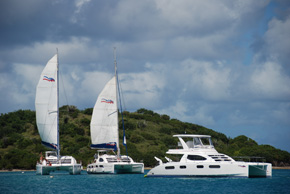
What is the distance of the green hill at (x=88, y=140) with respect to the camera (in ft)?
261

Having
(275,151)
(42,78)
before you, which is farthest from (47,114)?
(275,151)

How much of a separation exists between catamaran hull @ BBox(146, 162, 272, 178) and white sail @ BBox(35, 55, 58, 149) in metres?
17.2

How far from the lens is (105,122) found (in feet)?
Answer: 207

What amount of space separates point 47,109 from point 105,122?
7.70 meters

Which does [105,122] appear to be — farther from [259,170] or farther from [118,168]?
[259,170]

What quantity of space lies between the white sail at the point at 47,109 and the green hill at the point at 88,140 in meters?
16.9

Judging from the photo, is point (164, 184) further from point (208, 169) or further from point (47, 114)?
point (47, 114)

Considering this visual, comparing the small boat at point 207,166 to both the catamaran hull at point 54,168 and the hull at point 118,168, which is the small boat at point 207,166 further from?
the catamaran hull at point 54,168

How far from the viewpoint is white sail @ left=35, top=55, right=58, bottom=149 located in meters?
60.8

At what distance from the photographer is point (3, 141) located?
290 ft

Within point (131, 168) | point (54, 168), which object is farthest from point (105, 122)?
point (54, 168)

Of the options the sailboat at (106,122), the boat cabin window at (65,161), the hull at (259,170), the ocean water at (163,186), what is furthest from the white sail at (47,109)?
Result: the hull at (259,170)

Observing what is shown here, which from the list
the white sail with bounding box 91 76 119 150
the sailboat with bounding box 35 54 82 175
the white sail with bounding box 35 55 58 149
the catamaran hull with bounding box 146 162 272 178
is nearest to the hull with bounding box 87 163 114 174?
the sailboat with bounding box 35 54 82 175

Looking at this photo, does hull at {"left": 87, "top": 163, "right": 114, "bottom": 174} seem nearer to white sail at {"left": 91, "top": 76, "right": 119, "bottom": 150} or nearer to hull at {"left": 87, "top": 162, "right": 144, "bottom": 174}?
hull at {"left": 87, "top": 162, "right": 144, "bottom": 174}
